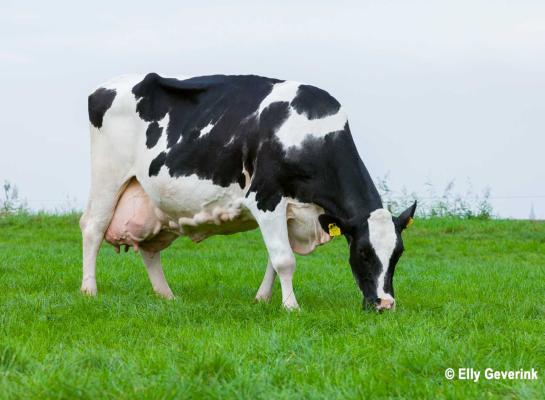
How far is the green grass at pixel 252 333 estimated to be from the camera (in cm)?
526

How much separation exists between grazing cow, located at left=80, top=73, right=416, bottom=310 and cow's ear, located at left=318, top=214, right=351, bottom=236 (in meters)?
0.01

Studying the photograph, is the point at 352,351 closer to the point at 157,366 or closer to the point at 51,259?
the point at 157,366

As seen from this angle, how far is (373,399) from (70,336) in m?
2.99

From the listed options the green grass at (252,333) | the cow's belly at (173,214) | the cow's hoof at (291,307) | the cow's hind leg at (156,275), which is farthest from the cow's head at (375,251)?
the cow's hind leg at (156,275)

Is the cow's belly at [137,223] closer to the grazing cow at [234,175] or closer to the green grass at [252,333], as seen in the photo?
the grazing cow at [234,175]

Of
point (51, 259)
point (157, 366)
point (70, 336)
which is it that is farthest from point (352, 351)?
point (51, 259)

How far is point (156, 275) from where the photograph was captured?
412 inches

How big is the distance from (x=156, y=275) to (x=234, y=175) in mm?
1821

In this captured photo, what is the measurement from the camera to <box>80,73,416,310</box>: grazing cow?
8883 mm

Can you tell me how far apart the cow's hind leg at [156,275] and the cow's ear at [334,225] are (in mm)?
2078

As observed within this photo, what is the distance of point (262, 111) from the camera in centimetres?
930

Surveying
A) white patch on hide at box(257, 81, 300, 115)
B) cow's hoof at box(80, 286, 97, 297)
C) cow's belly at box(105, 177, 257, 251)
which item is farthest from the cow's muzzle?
cow's hoof at box(80, 286, 97, 297)

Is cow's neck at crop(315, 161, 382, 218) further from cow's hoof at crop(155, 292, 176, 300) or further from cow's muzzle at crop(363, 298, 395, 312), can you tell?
cow's hoof at crop(155, 292, 176, 300)

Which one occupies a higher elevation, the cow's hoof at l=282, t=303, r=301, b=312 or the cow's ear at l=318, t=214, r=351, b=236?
the cow's ear at l=318, t=214, r=351, b=236
